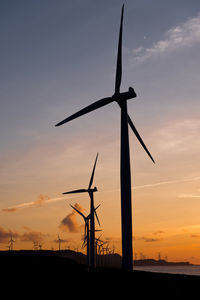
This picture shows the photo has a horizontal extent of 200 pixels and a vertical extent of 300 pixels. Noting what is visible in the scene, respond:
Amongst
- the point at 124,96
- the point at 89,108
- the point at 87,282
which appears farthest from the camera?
the point at 89,108

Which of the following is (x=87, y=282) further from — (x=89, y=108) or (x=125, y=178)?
(x=89, y=108)

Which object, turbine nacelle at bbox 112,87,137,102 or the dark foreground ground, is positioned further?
turbine nacelle at bbox 112,87,137,102

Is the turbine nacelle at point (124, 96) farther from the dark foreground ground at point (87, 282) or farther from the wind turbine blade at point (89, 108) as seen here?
the dark foreground ground at point (87, 282)

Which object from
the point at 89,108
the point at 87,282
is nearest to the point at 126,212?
the point at 87,282

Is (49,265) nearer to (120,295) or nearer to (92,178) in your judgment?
(120,295)

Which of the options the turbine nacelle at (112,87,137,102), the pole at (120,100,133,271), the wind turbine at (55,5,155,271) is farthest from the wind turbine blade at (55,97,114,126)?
the pole at (120,100,133,271)

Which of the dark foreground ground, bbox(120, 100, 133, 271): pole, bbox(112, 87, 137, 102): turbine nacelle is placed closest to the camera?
the dark foreground ground

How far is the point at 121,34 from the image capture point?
55719 mm

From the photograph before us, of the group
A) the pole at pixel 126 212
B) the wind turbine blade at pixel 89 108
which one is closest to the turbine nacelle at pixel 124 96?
the wind turbine blade at pixel 89 108

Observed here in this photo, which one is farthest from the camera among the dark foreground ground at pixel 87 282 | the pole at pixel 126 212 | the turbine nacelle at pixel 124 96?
the turbine nacelle at pixel 124 96

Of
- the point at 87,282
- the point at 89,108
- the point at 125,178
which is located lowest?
the point at 87,282

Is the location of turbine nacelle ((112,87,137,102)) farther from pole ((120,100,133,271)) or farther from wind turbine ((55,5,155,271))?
pole ((120,100,133,271))

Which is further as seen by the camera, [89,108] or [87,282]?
[89,108]

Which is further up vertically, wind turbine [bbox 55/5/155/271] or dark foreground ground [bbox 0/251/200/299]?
wind turbine [bbox 55/5/155/271]
